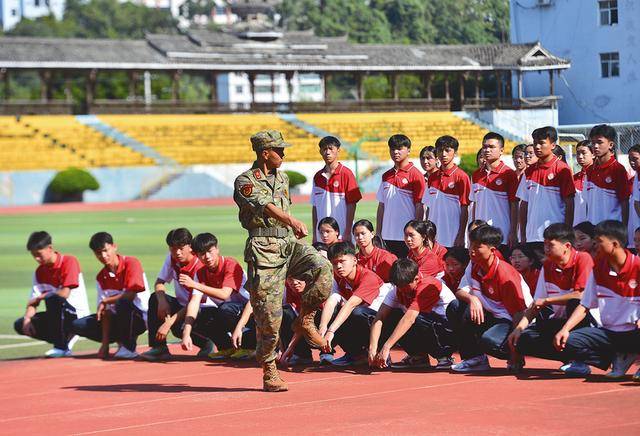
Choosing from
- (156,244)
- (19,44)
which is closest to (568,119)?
(156,244)

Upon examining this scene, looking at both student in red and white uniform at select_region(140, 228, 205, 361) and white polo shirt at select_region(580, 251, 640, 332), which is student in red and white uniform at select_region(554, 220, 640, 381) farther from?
student in red and white uniform at select_region(140, 228, 205, 361)

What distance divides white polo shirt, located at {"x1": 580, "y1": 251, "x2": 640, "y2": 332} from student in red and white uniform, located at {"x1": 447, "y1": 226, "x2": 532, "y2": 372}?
75 centimetres

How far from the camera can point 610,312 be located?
344 inches

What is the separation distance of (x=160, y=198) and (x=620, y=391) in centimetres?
3967

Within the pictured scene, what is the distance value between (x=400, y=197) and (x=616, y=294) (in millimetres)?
3834

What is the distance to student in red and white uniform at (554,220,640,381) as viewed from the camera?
8.48 m

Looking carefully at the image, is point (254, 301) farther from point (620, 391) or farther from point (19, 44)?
point (19, 44)

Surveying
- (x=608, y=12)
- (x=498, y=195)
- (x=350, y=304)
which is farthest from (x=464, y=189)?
(x=608, y=12)

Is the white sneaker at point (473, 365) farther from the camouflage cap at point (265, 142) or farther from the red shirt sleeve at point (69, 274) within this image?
the red shirt sleeve at point (69, 274)

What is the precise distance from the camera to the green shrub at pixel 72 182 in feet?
145

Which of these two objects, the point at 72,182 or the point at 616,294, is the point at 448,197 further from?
the point at 72,182

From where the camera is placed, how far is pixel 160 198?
1845 inches

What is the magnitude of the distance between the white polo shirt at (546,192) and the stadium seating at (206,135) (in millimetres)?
37922

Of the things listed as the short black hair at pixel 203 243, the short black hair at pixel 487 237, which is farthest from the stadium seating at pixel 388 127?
the short black hair at pixel 487 237
